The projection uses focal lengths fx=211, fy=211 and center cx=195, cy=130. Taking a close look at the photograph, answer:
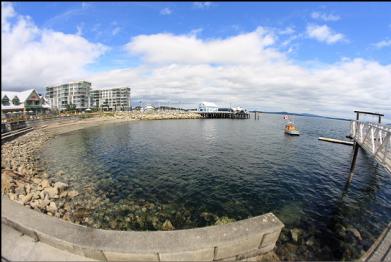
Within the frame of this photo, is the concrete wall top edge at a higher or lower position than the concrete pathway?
higher

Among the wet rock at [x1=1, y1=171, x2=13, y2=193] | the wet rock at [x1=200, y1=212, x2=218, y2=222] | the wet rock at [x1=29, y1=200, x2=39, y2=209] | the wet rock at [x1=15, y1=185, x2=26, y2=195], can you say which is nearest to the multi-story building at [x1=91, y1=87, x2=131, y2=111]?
the wet rock at [x1=1, y1=171, x2=13, y2=193]

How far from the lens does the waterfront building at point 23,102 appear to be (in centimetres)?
5533

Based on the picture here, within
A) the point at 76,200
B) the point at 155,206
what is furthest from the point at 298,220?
the point at 76,200

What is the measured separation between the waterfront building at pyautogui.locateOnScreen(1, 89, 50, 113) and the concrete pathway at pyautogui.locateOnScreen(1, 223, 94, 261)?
2447 inches

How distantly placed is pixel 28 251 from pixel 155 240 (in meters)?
3.38

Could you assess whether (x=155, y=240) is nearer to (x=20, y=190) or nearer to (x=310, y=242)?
(x=310, y=242)

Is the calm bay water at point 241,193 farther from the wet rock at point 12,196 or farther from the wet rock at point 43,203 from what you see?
the wet rock at point 12,196

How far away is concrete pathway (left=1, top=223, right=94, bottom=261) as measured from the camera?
5.48 meters

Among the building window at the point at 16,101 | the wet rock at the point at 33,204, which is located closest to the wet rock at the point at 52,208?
the wet rock at the point at 33,204

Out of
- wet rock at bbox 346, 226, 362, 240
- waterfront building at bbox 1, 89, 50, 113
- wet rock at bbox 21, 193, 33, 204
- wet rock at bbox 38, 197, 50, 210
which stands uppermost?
waterfront building at bbox 1, 89, 50, 113

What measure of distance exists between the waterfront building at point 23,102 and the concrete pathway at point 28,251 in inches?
2447

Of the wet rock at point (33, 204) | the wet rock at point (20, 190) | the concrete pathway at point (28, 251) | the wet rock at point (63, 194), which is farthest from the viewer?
the wet rock at point (63, 194)

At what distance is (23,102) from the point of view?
197 feet

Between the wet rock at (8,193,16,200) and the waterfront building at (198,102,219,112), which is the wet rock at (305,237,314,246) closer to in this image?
the wet rock at (8,193,16,200)
